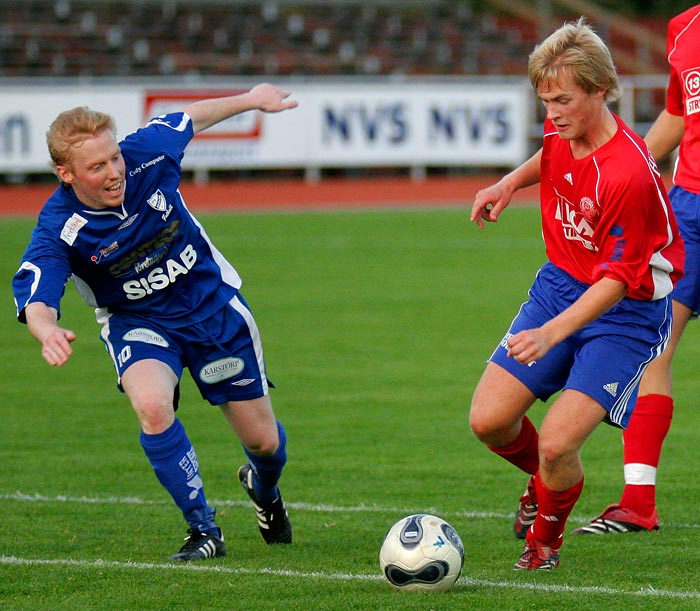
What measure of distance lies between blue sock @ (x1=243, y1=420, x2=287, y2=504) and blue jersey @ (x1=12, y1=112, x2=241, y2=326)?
636 mm

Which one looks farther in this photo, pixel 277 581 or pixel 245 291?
pixel 245 291

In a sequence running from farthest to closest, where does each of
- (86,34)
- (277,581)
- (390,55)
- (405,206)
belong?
1. (390,55)
2. (86,34)
3. (405,206)
4. (277,581)

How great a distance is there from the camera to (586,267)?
4.91 m

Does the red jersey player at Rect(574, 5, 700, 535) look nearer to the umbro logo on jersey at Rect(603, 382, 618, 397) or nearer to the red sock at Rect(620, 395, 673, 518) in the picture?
the red sock at Rect(620, 395, 673, 518)

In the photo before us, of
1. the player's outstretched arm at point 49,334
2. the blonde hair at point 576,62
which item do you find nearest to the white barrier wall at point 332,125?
the player's outstretched arm at point 49,334

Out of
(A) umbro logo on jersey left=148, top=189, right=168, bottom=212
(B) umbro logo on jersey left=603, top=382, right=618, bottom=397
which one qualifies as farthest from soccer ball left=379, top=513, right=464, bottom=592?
(A) umbro logo on jersey left=148, top=189, right=168, bottom=212

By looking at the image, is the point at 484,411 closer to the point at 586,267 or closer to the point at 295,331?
the point at 586,267

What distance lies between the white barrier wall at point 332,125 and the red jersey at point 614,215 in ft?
58.7

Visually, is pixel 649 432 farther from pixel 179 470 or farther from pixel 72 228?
pixel 72 228

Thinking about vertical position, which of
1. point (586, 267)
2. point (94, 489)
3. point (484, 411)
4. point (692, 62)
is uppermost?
point (692, 62)

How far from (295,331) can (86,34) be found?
18.3 m

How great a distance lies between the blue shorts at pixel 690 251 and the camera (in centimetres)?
560

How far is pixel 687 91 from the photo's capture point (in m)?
5.75

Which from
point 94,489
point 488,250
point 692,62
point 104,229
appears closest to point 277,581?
point 104,229
